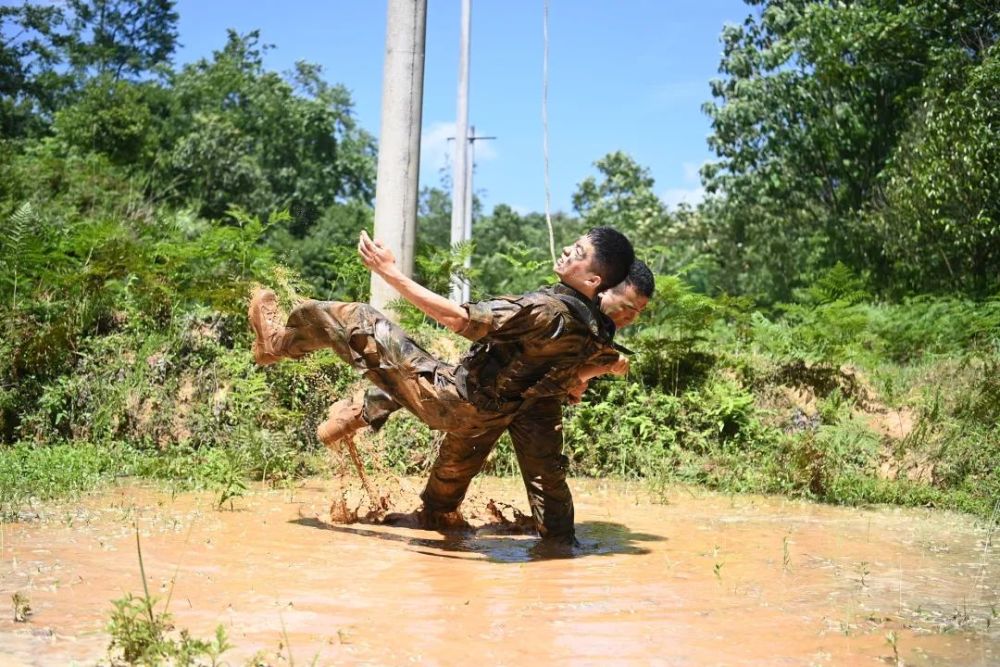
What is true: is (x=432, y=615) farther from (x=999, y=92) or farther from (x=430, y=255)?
(x=999, y=92)

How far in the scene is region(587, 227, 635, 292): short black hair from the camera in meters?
5.78

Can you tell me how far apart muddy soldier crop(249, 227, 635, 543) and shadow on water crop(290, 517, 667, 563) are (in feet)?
0.65

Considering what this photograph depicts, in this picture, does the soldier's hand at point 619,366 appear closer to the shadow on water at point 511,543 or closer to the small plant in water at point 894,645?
the shadow on water at point 511,543

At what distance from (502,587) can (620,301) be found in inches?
81.0

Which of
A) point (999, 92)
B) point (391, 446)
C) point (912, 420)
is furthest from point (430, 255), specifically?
point (999, 92)

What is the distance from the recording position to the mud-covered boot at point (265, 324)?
6.52 metres

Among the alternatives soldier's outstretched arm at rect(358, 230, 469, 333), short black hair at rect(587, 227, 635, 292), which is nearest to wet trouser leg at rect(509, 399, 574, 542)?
short black hair at rect(587, 227, 635, 292)

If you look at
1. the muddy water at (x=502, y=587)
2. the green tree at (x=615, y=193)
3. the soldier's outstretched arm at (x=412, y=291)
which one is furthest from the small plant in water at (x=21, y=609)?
the green tree at (x=615, y=193)

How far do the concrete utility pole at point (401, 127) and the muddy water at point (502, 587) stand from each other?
2741 mm

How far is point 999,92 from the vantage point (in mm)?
15867

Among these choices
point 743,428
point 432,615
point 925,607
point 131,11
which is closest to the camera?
point 432,615

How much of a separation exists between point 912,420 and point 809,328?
4.62ft

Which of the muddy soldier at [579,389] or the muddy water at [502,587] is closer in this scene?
the muddy water at [502,587]

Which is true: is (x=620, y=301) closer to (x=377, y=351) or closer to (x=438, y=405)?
(x=438, y=405)
